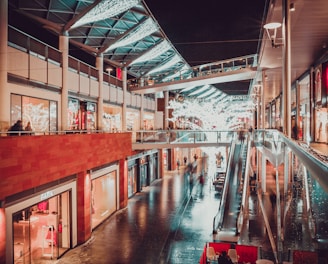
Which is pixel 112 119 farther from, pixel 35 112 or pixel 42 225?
pixel 42 225

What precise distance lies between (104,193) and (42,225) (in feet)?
21.8

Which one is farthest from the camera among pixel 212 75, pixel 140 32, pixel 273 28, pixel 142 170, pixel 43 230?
pixel 142 170

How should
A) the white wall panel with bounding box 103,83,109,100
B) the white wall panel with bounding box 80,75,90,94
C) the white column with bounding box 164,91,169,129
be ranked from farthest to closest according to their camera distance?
the white column with bounding box 164,91,169,129 → the white wall panel with bounding box 103,83,109,100 → the white wall panel with bounding box 80,75,90,94

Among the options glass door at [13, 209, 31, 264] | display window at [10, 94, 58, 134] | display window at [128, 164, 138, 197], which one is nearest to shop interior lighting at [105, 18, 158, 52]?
display window at [10, 94, 58, 134]

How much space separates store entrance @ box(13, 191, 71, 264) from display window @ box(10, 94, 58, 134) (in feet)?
12.8

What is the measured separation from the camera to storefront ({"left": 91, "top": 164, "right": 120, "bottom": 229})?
17.4 m

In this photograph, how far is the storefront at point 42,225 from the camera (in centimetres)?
1038

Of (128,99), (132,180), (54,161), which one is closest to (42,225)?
(54,161)

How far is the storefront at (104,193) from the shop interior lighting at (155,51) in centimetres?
982

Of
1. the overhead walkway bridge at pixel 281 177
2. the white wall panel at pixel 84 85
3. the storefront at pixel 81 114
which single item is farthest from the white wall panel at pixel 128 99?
the white wall panel at pixel 84 85

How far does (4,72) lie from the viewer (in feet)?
41.6

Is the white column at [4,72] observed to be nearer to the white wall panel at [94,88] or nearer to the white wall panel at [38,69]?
the white wall panel at [38,69]

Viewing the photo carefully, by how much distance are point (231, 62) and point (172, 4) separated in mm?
11172

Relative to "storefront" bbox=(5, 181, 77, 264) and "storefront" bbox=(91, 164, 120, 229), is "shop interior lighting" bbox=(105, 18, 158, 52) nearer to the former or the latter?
"storefront" bbox=(91, 164, 120, 229)
